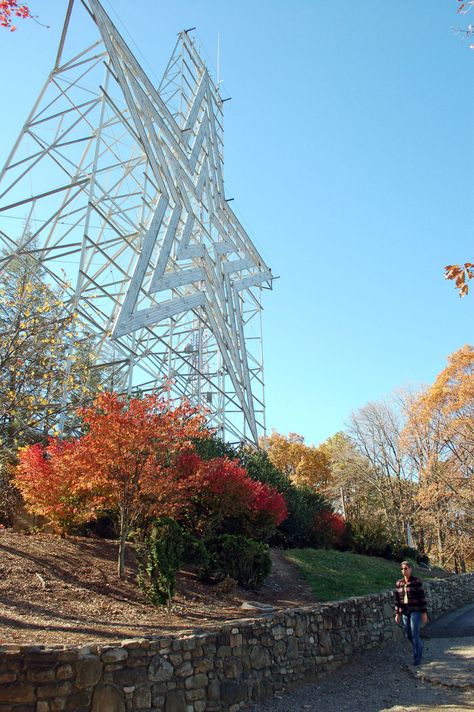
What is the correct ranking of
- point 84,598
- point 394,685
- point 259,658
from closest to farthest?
1. point 259,658
2. point 394,685
3. point 84,598

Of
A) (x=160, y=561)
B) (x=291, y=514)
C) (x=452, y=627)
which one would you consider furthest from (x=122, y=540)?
(x=291, y=514)

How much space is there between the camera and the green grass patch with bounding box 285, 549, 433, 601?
11.5 m

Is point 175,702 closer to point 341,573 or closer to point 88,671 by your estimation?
point 88,671

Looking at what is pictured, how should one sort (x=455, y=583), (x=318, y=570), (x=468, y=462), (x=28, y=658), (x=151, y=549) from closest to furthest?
(x=28, y=658) → (x=151, y=549) → (x=318, y=570) → (x=455, y=583) → (x=468, y=462)

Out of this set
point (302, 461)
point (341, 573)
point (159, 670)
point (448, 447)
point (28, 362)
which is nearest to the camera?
point (159, 670)

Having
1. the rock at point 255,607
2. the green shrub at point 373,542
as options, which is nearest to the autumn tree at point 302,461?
the green shrub at point 373,542

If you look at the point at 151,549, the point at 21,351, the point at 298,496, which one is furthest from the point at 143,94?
the point at 151,549

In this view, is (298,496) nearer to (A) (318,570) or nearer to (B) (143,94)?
(A) (318,570)

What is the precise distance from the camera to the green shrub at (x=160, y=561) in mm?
7421

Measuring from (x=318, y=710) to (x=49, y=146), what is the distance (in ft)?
49.1

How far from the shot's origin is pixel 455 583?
16.2 meters

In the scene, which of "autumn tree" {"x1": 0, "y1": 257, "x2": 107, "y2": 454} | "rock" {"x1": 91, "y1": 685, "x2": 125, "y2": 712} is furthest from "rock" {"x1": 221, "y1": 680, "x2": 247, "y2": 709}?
"autumn tree" {"x1": 0, "y1": 257, "x2": 107, "y2": 454}

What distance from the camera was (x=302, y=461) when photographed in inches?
1406

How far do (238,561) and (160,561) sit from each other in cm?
276
